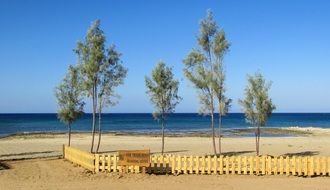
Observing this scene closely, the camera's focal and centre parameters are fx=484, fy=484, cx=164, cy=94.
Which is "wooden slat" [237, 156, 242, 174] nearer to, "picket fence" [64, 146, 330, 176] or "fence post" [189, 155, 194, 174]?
"picket fence" [64, 146, 330, 176]

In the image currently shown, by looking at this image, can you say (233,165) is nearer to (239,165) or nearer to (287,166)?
(239,165)

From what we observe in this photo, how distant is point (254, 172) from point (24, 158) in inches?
662

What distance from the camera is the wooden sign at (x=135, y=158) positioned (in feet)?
82.6

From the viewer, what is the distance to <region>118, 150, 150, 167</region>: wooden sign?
2517 cm

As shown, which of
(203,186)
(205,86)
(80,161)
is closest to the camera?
(203,186)

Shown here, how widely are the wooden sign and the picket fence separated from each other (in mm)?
436

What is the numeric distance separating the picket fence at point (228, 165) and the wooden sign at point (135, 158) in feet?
1.43

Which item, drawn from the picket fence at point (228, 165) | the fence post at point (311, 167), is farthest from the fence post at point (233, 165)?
the fence post at point (311, 167)

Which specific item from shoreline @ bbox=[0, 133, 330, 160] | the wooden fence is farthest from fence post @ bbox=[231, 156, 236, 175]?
shoreline @ bbox=[0, 133, 330, 160]

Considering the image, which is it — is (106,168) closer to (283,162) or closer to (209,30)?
(283,162)

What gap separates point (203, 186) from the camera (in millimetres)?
21938

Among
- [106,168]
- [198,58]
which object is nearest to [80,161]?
[106,168]

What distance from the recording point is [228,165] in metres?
25.4

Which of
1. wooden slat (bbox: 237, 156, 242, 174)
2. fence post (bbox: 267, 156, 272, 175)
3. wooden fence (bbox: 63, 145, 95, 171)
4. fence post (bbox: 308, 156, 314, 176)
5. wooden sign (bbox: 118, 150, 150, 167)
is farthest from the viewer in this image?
wooden fence (bbox: 63, 145, 95, 171)
